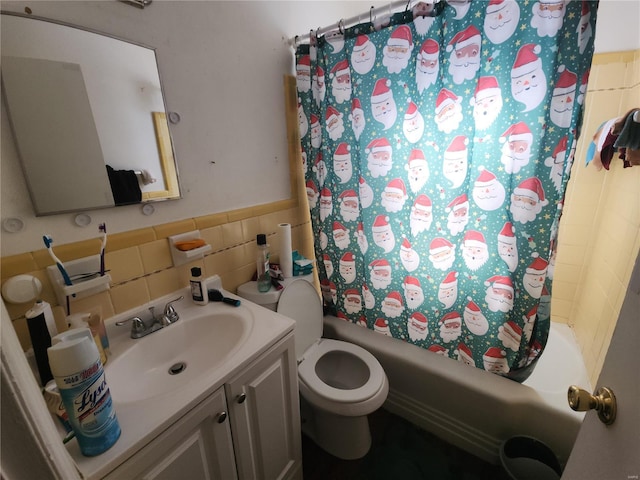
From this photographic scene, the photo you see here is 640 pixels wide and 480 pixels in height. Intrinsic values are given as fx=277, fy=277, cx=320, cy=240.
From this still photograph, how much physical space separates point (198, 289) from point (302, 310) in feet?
1.70

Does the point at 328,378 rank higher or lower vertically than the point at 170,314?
lower

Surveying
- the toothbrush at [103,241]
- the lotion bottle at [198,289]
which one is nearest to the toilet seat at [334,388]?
the lotion bottle at [198,289]

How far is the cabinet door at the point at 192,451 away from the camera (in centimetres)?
61

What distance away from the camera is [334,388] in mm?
1236

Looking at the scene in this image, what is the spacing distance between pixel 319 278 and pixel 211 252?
28.7 inches

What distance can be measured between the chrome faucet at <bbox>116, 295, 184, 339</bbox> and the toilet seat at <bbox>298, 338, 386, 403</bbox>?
0.63 meters

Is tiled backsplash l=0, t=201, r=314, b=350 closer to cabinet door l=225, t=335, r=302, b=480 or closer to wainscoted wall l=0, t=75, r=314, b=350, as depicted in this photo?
wainscoted wall l=0, t=75, r=314, b=350

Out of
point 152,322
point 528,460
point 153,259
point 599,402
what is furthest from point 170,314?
point 528,460

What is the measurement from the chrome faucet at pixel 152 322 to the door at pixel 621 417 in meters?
1.14

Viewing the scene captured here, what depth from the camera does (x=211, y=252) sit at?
3.91 ft

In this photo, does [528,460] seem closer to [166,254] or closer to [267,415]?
[267,415]

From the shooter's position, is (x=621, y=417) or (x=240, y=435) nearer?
(x=621, y=417)

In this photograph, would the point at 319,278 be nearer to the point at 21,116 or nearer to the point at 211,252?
the point at 211,252

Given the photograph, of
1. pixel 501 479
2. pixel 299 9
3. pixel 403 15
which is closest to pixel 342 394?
pixel 501 479
